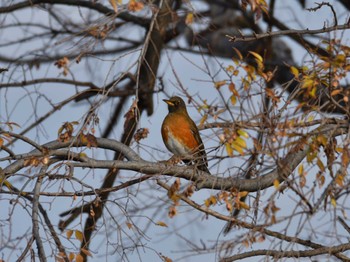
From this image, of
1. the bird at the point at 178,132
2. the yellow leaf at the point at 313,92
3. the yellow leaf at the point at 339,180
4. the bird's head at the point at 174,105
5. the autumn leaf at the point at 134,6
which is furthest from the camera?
the bird's head at the point at 174,105

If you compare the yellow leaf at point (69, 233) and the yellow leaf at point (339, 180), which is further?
the yellow leaf at point (69, 233)

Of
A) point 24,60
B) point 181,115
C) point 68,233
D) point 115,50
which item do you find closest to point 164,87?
point 181,115

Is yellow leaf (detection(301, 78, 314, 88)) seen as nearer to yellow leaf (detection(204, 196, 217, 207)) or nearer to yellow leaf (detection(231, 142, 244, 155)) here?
yellow leaf (detection(231, 142, 244, 155))

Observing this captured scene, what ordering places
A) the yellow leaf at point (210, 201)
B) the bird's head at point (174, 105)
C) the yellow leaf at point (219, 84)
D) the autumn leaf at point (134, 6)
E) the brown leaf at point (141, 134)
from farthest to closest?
the bird's head at point (174, 105) → the brown leaf at point (141, 134) → the autumn leaf at point (134, 6) → the yellow leaf at point (210, 201) → the yellow leaf at point (219, 84)

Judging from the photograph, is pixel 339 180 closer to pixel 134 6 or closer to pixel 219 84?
pixel 219 84

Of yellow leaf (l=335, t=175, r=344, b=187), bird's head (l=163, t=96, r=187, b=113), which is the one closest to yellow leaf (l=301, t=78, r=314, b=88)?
yellow leaf (l=335, t=175, r=344, b=187)

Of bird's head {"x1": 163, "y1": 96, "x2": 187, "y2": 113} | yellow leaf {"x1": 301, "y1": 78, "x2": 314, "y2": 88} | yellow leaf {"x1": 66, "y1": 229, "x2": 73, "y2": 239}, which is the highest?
bird's head {"x1": 163, "y1": 96, "x2": 187, "y2": 113}

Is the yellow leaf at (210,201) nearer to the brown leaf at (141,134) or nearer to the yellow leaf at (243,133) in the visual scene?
the yellow leaf at (243,133)

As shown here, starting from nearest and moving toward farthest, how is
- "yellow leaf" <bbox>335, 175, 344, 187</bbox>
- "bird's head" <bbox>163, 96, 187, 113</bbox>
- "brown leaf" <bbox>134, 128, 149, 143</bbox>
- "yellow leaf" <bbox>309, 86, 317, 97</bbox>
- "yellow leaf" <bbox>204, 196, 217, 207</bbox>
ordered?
1. "yellow leaf" <bbox>335, 175, 344, 187</bbox>
2. "yellow leaf" <bbox>309, 86, 317, 97</bbox>
3. "yellow leaf" <bbox>204, 196, 217, 207</bbox>
4. "brown leaf" <bbox>134, 128, 149, 143</bbox>
5. "bird's head" <bbox>163, 96, 187, 113</bbox>

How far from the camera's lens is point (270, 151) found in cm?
425

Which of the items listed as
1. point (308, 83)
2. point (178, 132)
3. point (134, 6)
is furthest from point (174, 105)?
point (308, 83)

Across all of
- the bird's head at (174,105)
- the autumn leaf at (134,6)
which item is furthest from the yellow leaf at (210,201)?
the bird's head at (174,105)

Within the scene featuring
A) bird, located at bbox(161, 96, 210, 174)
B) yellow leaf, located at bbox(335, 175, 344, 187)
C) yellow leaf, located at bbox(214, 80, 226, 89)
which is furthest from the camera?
bird, located at bbox(161, 96, 210, 174)

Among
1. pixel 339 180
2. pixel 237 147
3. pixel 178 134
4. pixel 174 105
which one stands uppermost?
pixel 174 105
